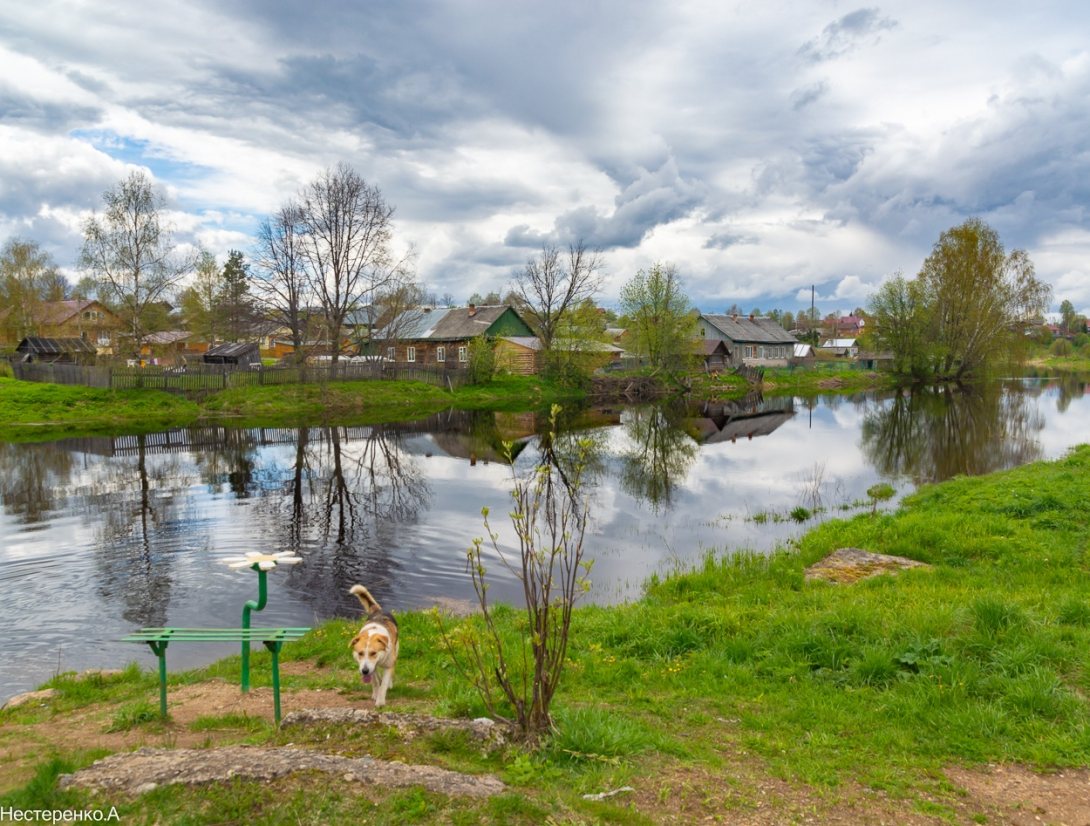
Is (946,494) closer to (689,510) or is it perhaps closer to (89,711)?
(689,510)

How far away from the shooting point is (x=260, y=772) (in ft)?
14.0

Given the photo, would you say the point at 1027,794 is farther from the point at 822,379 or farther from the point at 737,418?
the point at 822,379

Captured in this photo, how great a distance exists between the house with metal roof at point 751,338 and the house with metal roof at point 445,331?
2516 cm

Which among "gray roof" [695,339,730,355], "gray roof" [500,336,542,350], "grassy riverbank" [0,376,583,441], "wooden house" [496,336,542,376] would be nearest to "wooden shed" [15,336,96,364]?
"grassy riverbank" [0,376,583,441]

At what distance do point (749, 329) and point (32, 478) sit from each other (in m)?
82.4

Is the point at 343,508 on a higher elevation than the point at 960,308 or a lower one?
lower

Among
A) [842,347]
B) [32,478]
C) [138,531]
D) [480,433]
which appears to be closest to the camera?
[138,531]

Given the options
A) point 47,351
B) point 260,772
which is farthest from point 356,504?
point 47,351

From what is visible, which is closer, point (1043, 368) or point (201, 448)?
point (201, 448)

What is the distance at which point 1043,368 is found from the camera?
330 ft

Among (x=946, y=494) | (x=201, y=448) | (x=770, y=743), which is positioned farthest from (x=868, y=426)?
(x=770, y=743)

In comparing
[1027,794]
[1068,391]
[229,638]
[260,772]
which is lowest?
[1027,794]

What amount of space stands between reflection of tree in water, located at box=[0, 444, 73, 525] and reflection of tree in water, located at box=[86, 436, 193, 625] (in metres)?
1.03

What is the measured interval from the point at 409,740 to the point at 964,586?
8146 mm
